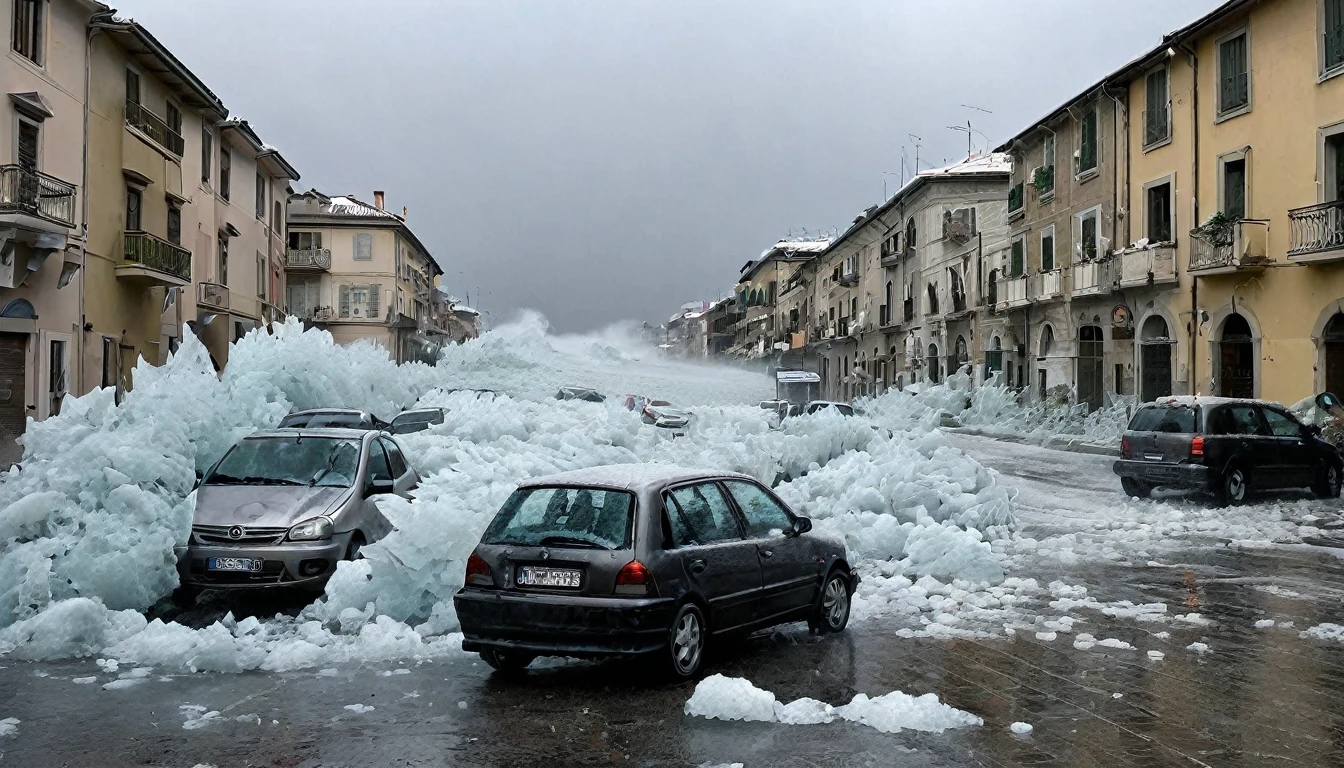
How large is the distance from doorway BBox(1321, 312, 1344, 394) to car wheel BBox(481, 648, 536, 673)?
23125 millimetres

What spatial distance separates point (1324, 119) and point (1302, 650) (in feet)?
68.2

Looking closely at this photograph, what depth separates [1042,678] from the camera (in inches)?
283

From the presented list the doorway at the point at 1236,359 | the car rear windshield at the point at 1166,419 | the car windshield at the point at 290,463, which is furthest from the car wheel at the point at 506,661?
the doorway at the point at 1236,359

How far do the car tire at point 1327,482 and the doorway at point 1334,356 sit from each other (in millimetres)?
7809

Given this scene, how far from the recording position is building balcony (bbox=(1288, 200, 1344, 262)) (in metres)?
23.7

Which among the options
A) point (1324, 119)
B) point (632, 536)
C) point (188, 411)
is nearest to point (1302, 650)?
point (632, 536)

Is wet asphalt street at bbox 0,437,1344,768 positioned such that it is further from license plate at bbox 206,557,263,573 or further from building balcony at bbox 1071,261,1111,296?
building balcony at bbox 1071,261,1111,296

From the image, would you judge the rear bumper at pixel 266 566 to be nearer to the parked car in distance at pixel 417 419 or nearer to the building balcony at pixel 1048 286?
the parked car in distance at pixel 417 419

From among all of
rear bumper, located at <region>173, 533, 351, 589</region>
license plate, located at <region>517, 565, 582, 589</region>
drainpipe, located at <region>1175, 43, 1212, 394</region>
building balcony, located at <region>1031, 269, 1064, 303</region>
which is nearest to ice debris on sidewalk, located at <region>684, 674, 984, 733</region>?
license plate, located at <region>517, 565, 582, 589</region>

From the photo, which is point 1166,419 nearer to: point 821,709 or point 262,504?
point 821,709

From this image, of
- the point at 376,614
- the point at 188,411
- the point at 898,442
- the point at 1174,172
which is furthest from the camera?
the point at 1174,172

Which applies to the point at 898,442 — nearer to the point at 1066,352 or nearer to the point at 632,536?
the point at 632,536

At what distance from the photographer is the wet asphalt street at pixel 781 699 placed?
5625 millimetres

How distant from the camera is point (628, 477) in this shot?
24.8 feet
